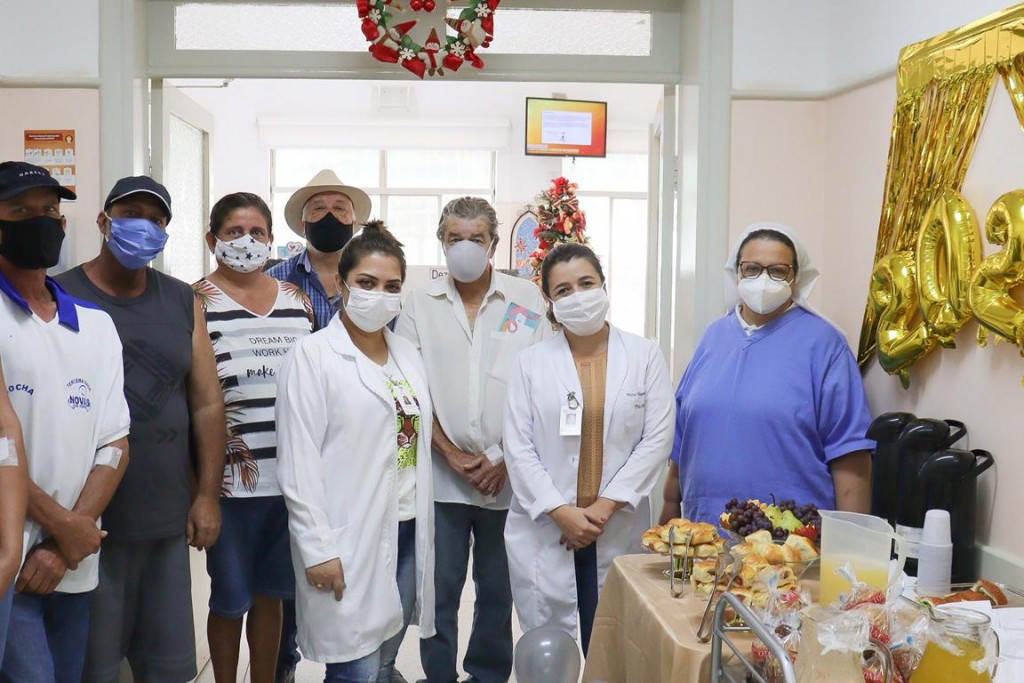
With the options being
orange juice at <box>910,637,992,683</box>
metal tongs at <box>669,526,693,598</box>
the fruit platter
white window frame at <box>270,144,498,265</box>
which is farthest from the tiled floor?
white window frame at <box>270,144,498,265</box>

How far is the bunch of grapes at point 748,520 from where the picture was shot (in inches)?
70.1

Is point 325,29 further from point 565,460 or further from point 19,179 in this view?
point 565,460

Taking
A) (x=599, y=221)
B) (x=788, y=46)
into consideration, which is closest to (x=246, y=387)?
(x=788, y=46)

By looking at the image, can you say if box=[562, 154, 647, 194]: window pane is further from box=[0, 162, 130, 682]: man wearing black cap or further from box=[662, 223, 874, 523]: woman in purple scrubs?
box=[0, 162, 130, 682]: man wearing black cap

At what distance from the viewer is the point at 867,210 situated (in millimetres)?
2857

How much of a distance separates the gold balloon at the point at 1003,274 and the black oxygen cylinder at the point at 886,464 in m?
0.33

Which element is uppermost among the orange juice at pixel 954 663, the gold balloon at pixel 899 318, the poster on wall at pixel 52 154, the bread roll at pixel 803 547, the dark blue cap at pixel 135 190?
the poster on wall at pixel 52 154

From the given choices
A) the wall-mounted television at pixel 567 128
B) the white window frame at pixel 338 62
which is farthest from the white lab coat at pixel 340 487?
the wall-mounted television at pixel 567 128

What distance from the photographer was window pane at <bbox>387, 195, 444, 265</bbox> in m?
10.5

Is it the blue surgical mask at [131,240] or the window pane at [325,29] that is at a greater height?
the window pane at [325,29]

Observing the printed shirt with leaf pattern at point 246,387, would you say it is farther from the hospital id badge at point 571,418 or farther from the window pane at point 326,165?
the window pane at point 326,165

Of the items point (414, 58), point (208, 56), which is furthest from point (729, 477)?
point (208, 56)

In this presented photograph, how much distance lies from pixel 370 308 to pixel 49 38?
1736 mm

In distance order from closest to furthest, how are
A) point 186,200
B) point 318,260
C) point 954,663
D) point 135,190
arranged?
point 954,663 → point 135,190 → point 318,260 → point 186,200
